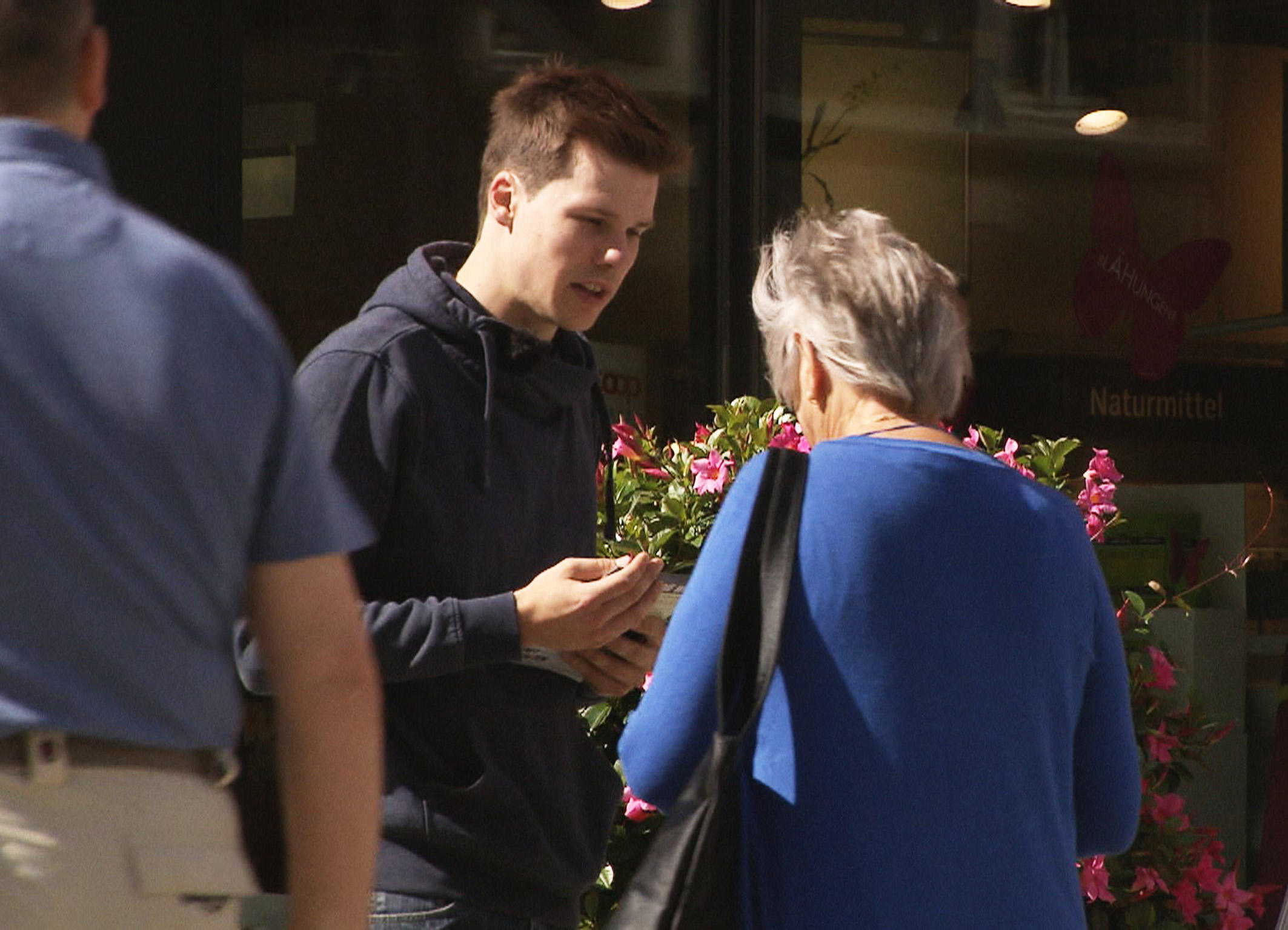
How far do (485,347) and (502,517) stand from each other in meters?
0.23

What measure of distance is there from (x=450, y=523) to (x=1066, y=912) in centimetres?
92

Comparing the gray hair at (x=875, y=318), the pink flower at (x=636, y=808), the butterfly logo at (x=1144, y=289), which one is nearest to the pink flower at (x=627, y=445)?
the pink flower at (x=636, y=808)

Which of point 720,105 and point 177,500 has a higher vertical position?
point 720,105

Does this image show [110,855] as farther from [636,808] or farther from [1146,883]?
[1146,883]

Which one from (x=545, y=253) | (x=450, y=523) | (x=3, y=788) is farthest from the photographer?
(x=545, y=253)

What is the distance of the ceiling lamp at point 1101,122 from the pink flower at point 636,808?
3.20 meters

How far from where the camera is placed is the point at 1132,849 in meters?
4.43

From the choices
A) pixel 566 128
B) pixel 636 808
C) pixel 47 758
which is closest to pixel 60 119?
pixel 47 758

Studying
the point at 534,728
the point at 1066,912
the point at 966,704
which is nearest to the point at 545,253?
the point at 534,728

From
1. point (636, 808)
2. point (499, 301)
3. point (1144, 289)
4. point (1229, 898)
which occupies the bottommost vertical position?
point (1229, 898)

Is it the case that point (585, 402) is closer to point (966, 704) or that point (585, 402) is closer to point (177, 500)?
point (966, 704)

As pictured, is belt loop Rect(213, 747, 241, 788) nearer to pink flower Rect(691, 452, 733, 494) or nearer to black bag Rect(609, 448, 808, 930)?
black bag Rect(609, 448, 808, 930)

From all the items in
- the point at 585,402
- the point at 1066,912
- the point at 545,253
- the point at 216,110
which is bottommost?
the point at 1066,912

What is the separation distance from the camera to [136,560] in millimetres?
1579
